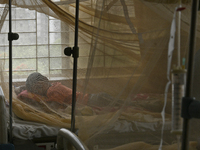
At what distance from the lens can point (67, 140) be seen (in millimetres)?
1239

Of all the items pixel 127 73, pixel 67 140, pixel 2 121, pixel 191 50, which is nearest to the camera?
pixel 191 50

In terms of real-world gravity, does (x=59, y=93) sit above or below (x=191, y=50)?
below

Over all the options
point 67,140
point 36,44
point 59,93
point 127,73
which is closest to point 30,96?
point 59,93

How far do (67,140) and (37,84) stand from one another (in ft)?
2.45

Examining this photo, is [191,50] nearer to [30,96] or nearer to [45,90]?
[45,90]

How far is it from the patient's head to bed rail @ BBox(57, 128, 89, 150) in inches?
24.3

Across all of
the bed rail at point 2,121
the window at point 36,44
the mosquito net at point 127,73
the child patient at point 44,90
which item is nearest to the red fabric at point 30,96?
the child patient at point 44,90

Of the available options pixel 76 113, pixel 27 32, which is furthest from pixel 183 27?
pixel 27 32

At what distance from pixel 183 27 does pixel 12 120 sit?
155 centimetres

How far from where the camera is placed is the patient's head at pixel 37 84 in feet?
6.12

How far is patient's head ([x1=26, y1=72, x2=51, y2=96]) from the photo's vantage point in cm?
187

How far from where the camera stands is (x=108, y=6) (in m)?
1.20

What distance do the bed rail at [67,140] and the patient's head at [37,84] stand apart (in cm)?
62

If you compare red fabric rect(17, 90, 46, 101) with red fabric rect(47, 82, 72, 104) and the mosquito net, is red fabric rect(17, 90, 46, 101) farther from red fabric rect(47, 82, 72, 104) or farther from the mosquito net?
the mosquito net
